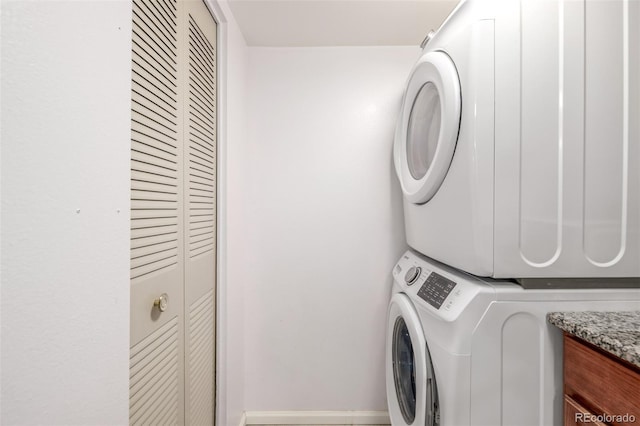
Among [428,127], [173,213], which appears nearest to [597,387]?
[428,127]

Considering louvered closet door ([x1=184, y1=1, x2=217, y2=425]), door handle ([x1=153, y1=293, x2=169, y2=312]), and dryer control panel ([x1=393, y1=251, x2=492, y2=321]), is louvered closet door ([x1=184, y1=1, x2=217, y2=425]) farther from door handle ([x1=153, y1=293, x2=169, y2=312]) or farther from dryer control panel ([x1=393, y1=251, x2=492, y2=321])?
dryer control panel ([x1=393, y1=251, x2=492, y2=321])

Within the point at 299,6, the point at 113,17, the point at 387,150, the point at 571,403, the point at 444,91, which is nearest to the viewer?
the point at 113,17

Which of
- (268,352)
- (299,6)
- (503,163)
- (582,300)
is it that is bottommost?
(268,352)

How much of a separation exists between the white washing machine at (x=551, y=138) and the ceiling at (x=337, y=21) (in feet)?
2.20

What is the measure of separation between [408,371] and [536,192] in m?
0.90

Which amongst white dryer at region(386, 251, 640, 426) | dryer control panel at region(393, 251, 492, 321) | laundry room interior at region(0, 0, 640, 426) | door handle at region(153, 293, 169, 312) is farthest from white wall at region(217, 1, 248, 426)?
white dryer at region(386, 251, 640, 426)

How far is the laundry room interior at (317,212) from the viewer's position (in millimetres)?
508

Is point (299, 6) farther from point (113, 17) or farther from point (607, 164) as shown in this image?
point (607, 164)

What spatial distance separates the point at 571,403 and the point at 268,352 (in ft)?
4.80

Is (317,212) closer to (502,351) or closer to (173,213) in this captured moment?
(173,213)

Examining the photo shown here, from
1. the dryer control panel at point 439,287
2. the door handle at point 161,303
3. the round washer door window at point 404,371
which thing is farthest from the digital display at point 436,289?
the door handle at point 161,303

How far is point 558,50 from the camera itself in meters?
0.91

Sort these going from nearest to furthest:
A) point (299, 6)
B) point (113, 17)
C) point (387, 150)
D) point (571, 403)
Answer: point (113, 17), point (571, 403), point (299, 6), point (387, 150)

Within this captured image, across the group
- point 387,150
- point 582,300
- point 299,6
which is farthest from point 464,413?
point 299,6
